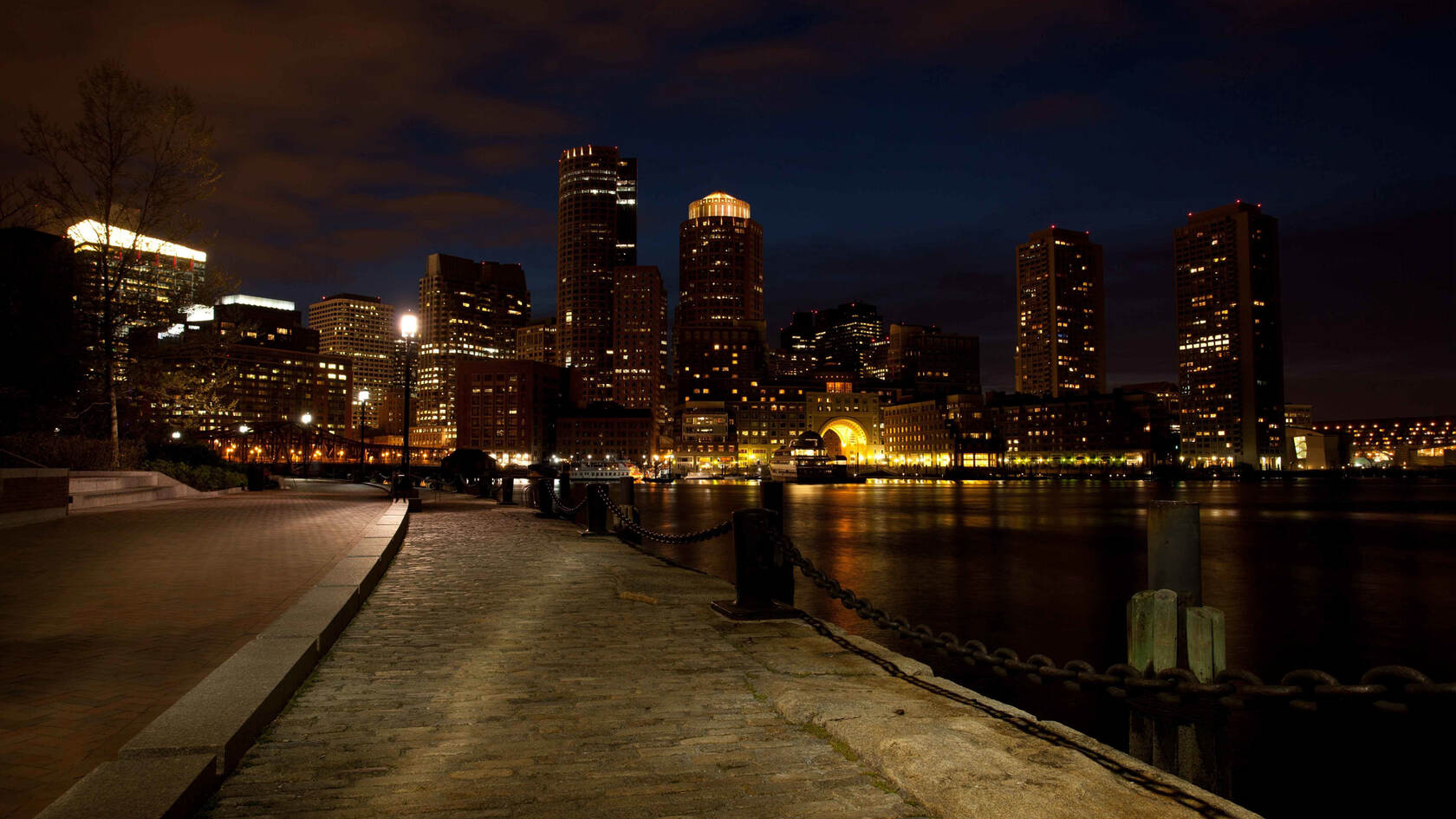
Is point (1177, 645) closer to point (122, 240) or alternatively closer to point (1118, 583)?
point (1118, 583)

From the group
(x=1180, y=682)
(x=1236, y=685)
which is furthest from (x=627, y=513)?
(x=1236, y=685)

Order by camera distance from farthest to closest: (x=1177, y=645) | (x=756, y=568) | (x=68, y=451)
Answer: (x=68, y=451) → (x=756, y=568) → (x=1177, y=645)

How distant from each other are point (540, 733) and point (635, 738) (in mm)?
596

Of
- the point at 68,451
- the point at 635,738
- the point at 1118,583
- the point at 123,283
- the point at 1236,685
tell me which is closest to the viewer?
the point at 1236,685

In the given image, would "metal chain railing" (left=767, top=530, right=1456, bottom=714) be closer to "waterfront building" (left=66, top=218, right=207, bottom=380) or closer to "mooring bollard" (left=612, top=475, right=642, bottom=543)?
"mooring bollard" (left=612, top=475, right=642, bottom=543)

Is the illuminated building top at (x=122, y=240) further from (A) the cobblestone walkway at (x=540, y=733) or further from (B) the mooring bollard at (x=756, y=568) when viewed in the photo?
(B) the mooring bollard at (x=756, y=568)

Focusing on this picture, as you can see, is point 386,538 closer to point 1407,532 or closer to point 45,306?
point 45,306

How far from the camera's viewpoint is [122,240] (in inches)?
1098

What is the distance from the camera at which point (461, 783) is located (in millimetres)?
4227

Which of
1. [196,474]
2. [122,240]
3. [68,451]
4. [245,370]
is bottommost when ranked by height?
[196,474]

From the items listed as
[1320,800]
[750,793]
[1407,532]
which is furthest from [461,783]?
[1407,532]

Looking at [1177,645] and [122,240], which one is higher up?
[122,240]

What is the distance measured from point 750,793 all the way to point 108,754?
351 centimetres

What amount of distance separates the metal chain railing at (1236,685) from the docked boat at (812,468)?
147 metres
